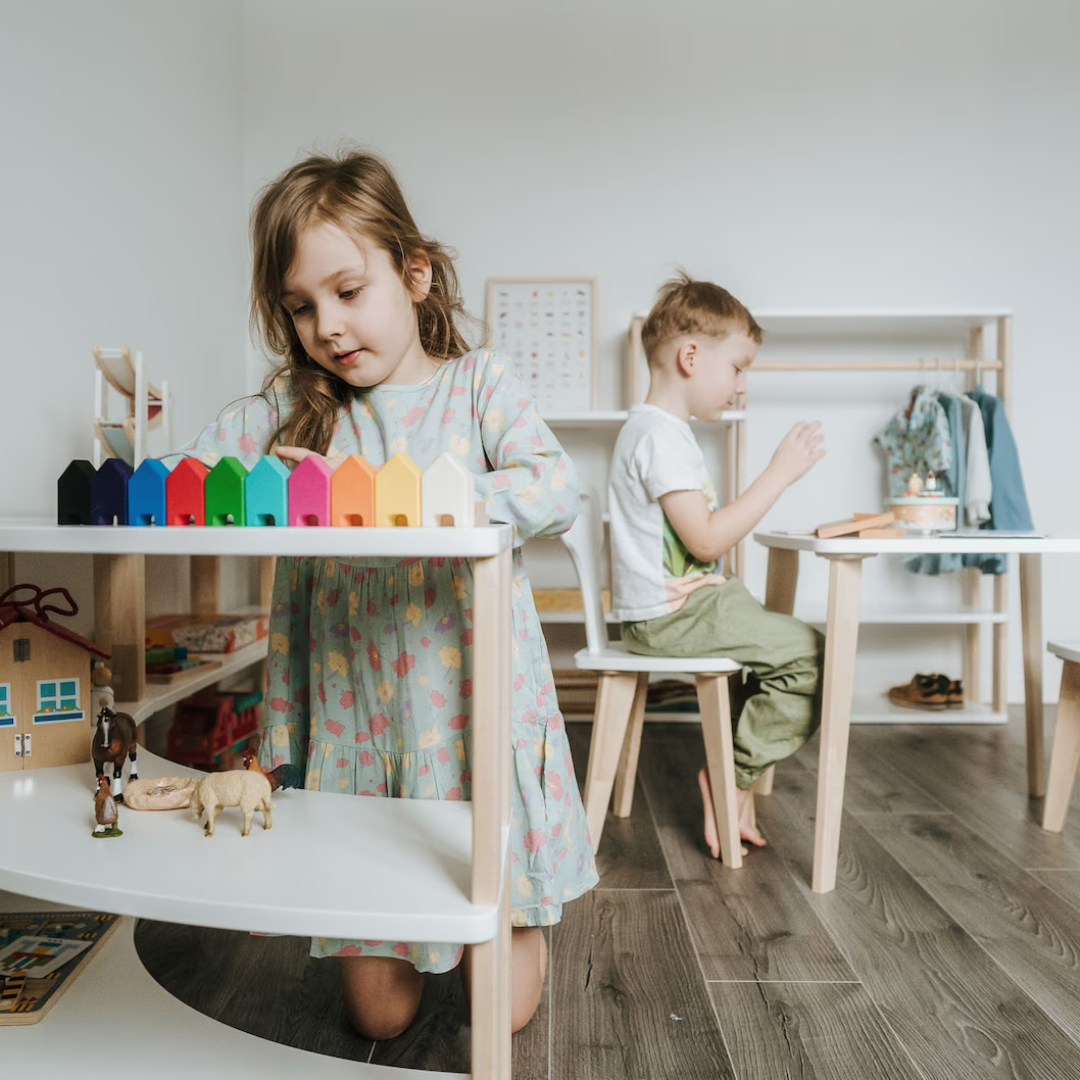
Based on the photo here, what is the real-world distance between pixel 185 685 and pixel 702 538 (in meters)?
0.97

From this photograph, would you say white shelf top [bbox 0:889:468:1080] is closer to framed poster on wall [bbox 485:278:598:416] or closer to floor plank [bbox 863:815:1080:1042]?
floor plank [bbox 863:815:1080:1042]

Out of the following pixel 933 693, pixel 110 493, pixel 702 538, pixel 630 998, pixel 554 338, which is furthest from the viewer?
pixel 554 338

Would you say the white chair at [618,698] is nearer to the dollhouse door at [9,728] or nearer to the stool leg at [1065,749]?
the stool leg at [1065,749]

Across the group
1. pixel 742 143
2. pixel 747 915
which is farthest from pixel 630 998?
pixel 742 143

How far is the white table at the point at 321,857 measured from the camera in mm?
754

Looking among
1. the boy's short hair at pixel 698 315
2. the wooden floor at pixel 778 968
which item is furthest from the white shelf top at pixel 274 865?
the boy's short hair at pixel 698 315

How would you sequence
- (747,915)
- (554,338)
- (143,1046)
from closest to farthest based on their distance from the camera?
(143,1046) → (747,915) → (554,338)

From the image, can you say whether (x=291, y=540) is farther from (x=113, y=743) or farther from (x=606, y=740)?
(x=606, y=740)

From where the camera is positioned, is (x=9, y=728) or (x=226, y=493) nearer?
(x=226, y=493)

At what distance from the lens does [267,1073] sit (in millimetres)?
971

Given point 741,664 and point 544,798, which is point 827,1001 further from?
point 741,664

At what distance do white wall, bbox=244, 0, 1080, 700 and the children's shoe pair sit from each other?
0.32m

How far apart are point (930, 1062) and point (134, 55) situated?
2.41 m

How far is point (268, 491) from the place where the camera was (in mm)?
790
